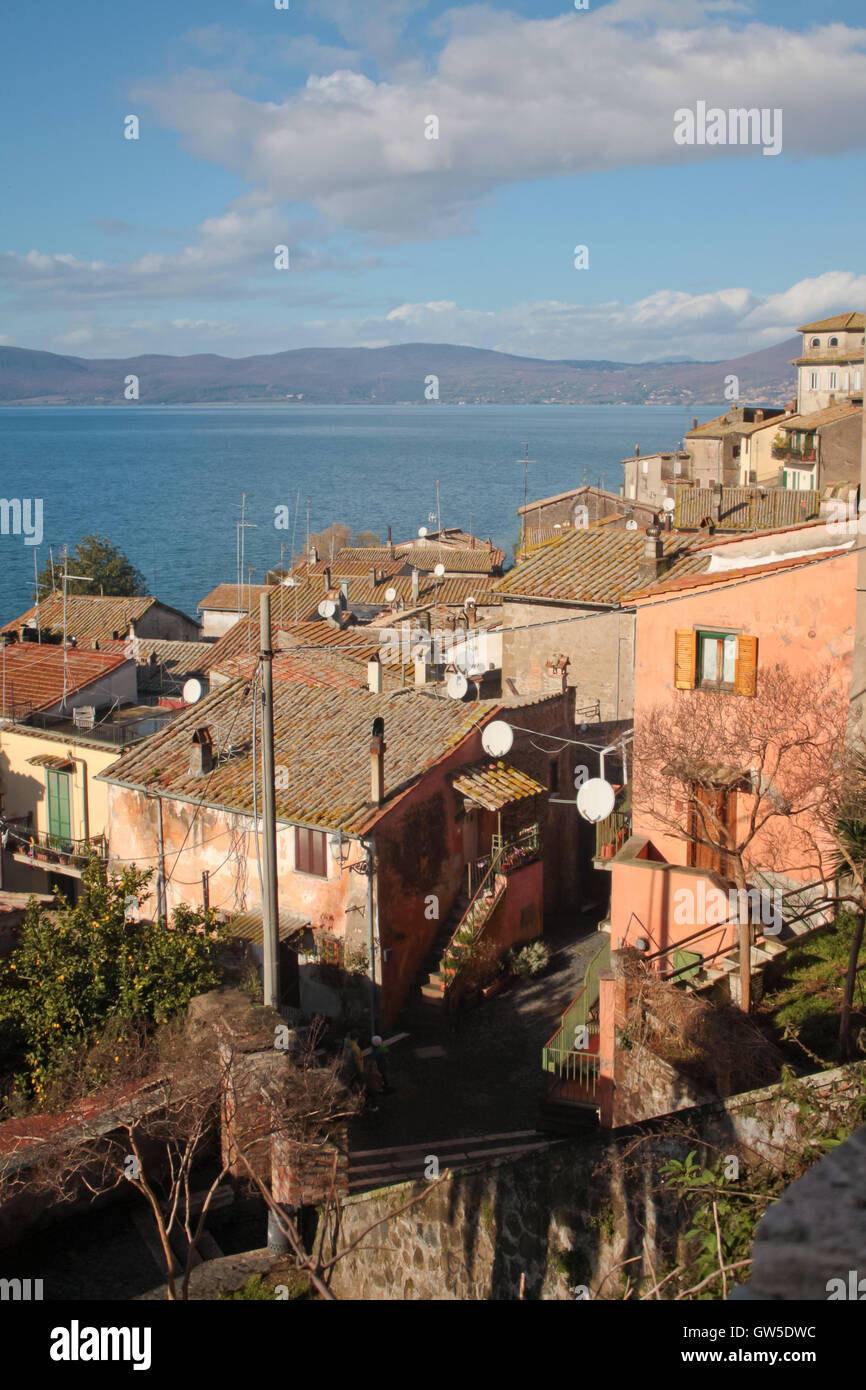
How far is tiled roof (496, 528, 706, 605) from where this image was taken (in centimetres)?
2642

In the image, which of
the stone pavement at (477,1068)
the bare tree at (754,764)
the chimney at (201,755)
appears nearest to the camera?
the bare tree at (754,764)

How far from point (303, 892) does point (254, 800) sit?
1.74 meters

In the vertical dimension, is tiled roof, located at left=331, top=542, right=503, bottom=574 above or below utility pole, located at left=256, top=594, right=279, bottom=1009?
above

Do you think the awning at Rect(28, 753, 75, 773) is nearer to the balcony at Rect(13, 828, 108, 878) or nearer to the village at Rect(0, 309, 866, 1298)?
the village at Rect(0, 309, 866, 1298)

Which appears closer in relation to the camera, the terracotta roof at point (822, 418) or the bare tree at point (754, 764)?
the bare tree at point (754, 764)

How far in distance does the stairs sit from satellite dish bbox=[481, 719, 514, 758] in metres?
6.83

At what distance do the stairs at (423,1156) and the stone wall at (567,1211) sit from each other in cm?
187

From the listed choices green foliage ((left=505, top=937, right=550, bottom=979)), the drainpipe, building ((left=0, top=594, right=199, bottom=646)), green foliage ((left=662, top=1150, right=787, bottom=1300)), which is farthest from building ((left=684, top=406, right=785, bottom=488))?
green foliage ((left=662, top=1150, right=787, bottom=1300))

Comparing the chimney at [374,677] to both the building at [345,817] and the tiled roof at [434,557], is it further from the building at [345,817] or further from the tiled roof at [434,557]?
the tiled roof at [434,557]

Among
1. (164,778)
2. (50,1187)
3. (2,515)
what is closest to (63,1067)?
(50,1187)

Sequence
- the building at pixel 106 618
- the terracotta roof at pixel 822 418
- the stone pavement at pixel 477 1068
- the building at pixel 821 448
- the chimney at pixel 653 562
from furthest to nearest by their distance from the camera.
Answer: the terracotta roof at pixel 822 418
the building at pixel 106 618
the building at pixel 821 448
the chimney at pixel 653 562
the stone pavement at pixel 477 1068

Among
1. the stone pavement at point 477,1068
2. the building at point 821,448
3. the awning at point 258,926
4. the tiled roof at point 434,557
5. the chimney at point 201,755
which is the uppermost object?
the building at point 821,448

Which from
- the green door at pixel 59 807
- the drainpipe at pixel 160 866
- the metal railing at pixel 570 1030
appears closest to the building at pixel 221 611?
the green door at pixel 59 807

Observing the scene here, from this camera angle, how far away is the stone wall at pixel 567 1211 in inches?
355
